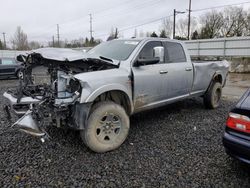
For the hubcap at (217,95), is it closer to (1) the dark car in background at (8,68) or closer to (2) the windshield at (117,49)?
(2) the windshield at (117,49)

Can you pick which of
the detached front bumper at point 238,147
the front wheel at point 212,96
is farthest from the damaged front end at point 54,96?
the front wheel at point 212,96

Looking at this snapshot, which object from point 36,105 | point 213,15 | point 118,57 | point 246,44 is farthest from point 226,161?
point 213,15

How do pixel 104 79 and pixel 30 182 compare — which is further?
pixel 104 79

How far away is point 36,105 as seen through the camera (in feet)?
11.3

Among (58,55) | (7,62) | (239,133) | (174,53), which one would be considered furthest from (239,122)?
(7,62)

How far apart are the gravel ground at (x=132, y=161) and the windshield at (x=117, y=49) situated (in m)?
1.51

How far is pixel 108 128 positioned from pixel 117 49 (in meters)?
1.73

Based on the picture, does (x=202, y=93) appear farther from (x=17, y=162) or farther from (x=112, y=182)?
(x=17, y=162)

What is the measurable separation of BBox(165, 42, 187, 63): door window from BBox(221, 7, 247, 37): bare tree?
138 ft

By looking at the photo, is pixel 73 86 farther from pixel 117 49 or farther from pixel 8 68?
pixel 8 68

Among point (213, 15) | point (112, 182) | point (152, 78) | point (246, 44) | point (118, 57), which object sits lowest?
point (112, 182)

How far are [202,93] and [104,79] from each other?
11.5ft

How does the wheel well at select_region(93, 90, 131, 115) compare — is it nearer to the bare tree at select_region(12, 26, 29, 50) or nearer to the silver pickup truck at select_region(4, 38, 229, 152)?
the silver pickup truck at select_region(4, 38, 229, 152)

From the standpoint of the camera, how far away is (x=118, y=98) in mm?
4113
